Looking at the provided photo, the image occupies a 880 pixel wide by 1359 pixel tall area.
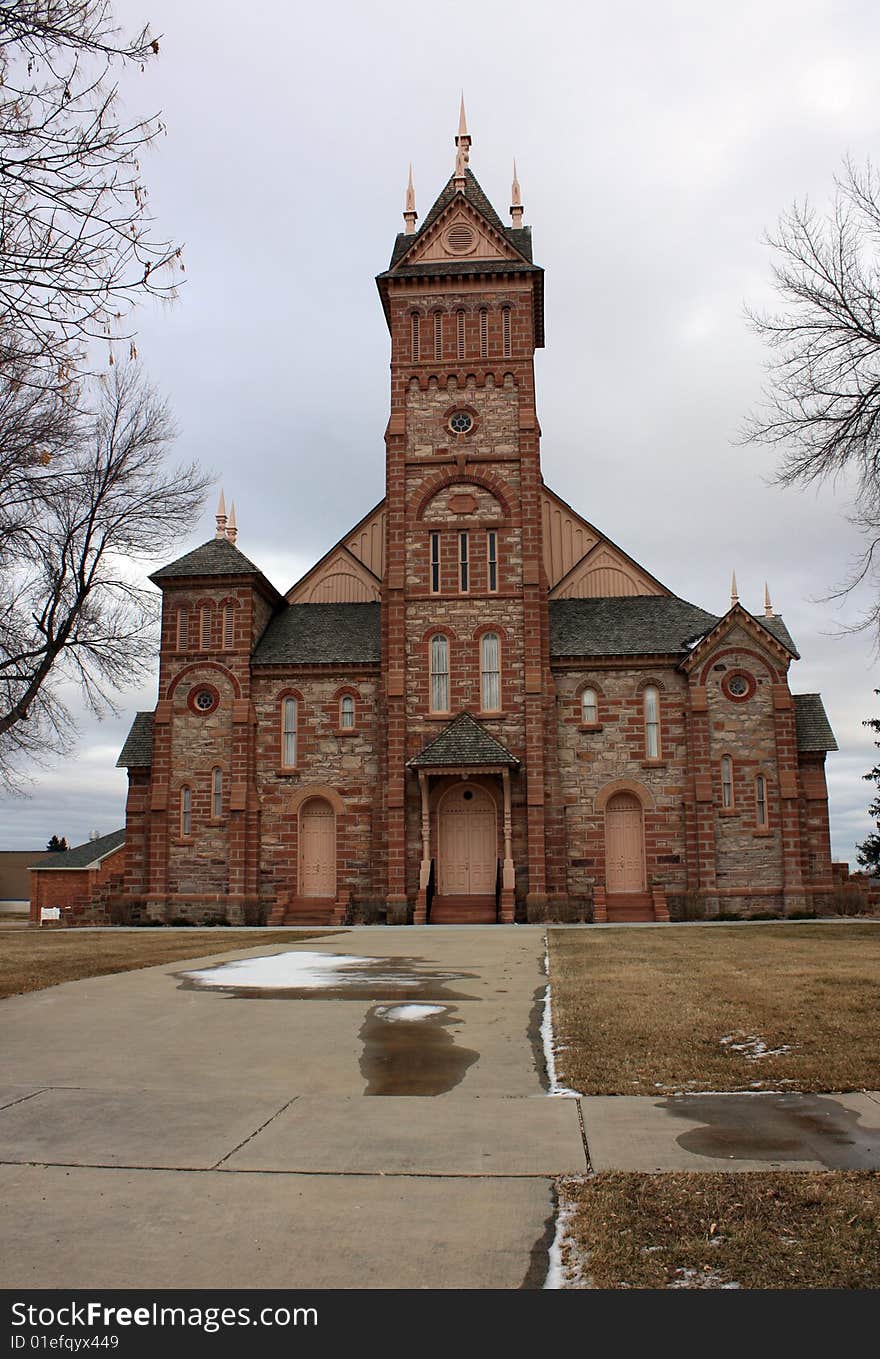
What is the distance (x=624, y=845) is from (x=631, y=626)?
6942 mm

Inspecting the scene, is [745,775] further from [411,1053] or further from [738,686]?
[411,1053]

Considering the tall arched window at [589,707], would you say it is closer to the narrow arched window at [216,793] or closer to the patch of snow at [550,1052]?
the narrow arched window at [216,793]

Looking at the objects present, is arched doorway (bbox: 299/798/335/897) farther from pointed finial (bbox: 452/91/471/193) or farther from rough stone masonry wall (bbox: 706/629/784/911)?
pointed finial (bbox: 452/91/471/193)

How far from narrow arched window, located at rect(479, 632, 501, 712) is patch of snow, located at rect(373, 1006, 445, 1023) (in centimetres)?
2120

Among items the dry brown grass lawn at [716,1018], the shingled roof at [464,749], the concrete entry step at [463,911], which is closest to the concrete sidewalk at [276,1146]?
the dry brown grass lawn at [716,1018]

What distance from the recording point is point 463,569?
34.1m

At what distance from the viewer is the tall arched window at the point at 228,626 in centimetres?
3475

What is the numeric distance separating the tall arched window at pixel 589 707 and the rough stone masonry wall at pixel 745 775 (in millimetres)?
3420

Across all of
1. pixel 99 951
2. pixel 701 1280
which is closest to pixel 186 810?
A: pixel 99 951

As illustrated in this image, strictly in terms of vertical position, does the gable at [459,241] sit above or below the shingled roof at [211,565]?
above

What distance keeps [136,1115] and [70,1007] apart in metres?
5.29

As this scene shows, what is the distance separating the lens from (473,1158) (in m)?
6.18

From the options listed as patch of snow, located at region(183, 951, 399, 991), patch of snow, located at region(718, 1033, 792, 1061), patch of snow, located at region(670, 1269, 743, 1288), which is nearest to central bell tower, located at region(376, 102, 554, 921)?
patch of snow, located at region(183, 951, 399, 991)

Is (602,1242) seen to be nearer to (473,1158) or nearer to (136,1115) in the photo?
(473,1158)
